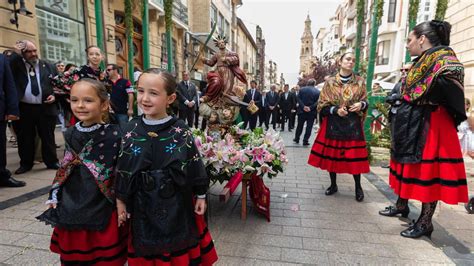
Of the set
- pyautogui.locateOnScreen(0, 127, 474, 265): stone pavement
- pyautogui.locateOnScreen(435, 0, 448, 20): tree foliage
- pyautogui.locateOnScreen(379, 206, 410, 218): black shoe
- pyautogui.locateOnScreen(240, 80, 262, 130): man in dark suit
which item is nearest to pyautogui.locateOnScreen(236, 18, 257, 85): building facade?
pyautogui.locateOnScreen(240, 80, 262, 130): man in dark suit

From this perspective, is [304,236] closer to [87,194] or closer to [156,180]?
[156,180]

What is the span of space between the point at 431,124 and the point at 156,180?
2.48 metres

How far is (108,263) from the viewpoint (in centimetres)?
182

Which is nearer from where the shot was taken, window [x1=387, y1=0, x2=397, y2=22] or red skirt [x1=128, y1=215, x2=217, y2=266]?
red skirt [x1=128, y1=215, x2=217, y2=266]

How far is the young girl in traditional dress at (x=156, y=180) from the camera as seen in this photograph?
1.67m

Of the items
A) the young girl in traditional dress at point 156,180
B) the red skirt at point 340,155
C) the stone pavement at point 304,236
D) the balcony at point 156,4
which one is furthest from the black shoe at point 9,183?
the balcony at point 156,4

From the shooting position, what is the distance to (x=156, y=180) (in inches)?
65.4

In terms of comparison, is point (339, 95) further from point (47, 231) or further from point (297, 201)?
point (47, 231)

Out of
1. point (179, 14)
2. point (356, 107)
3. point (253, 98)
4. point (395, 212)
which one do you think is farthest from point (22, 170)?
point (179, 14)

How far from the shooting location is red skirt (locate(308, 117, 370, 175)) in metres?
3.74

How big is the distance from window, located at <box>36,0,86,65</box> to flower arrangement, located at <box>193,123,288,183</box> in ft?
24.0

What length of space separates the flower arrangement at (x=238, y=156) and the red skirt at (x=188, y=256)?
1.00 metres

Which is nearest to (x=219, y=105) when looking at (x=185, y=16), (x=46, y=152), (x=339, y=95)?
(x=339, y=95)

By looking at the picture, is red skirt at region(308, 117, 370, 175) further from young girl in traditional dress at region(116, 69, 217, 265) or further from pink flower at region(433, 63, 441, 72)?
young girl in traditional dress at region(116, 69, 217, 265)
